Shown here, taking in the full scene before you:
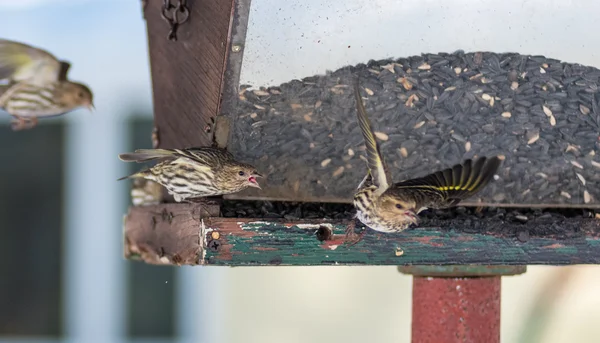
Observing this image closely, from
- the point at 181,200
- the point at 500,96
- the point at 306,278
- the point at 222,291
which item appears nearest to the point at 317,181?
the point at 181,200

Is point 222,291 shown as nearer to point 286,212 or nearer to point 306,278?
point 306,278

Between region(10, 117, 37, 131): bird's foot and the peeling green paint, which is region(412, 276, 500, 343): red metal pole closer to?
the peeling green paint

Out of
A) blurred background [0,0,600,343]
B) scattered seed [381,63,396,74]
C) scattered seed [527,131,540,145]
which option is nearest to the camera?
scattered seed [381,63,396,74]

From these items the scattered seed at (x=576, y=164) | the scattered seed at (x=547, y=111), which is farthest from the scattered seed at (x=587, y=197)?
the scattered seed at (x=547, y=111)

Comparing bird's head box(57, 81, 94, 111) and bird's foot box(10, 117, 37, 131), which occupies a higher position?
bird's head box(57, 81, 94, 111)

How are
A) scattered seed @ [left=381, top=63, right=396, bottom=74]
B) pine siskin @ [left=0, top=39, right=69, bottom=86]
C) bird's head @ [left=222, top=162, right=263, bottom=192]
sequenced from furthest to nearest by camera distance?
pine siskin @ [left=0, top=39, right=69, bottom=86] < scattered seed @ [left=381, top=63, right=396, bottom=74] < bird's head @ [left=222, top=162, right=263, bottom=192]

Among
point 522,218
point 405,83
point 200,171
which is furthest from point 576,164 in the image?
point 200,171

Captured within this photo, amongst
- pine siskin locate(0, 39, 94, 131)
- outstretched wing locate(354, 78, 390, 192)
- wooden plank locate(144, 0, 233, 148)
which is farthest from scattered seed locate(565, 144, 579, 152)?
pine siskin locate(0, 39, 94, 131)
